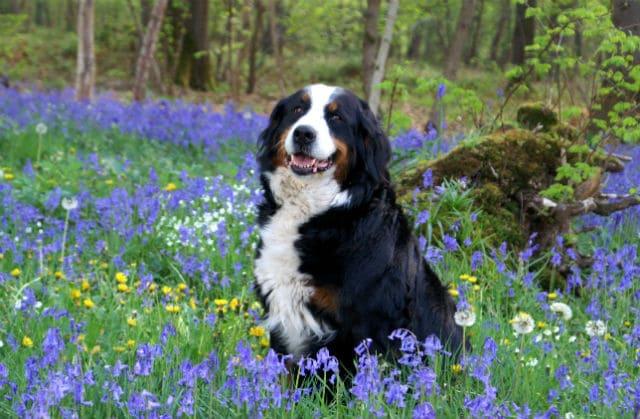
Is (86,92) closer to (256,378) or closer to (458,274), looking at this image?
(458,274)

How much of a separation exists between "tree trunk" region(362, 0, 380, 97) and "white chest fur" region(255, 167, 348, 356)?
6.06 m

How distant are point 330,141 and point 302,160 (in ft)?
0.54

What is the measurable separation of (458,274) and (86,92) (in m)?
7.90

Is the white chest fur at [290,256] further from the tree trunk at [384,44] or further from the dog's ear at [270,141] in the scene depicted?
the tree trunk at [384,44]

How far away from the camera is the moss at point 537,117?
6.44 m

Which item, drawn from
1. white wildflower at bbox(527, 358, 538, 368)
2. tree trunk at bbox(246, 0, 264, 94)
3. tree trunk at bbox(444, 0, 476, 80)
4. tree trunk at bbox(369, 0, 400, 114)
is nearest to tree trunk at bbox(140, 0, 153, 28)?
tree trunk at bbox(246, 0, 264, 94)

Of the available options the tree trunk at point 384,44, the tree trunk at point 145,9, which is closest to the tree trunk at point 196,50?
the tree trunk at point 145,9

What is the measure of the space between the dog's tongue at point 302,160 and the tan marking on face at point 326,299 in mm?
594

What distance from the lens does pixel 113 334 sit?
370cm

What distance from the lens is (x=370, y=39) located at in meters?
10.0

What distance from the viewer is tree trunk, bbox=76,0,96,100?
1016 cm

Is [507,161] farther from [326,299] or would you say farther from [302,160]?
[326,299]

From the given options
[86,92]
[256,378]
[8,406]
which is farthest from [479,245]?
[86,92]

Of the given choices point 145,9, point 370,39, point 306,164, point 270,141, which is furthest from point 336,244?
point 145,9
